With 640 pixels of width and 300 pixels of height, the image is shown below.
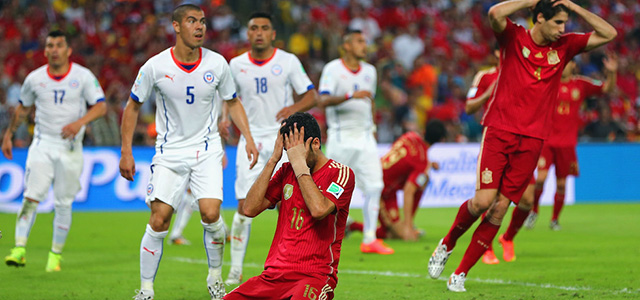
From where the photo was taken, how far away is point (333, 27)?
22422mm

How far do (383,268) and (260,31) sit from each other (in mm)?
2902

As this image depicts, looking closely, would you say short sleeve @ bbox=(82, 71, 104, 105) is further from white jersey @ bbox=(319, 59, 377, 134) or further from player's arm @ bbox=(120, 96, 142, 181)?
white jersey @ bbox=(319, 59, 377, 134)

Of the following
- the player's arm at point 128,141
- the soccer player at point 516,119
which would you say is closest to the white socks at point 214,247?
the player's arm at point 128,141

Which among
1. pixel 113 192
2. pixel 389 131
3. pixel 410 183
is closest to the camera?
pixel 410 183

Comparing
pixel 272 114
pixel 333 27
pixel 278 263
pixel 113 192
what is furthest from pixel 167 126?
pixel 333 27

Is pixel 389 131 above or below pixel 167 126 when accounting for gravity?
below

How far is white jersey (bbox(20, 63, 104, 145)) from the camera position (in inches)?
380

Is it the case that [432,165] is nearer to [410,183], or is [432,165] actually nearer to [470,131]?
[410,183]

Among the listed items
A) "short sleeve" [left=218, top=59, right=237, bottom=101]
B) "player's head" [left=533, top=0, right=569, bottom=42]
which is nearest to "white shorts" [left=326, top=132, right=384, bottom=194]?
"short sleeve" [left=218, top=59, right=237, bottom=101]

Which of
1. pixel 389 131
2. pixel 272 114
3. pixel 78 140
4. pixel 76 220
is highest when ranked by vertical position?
pixel 272 114

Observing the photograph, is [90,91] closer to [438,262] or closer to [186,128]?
[186,128]

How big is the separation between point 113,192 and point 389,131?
21.6ft

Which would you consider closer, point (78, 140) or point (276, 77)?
point (276, 77)

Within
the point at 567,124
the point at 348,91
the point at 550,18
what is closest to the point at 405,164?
the point at 348,91
